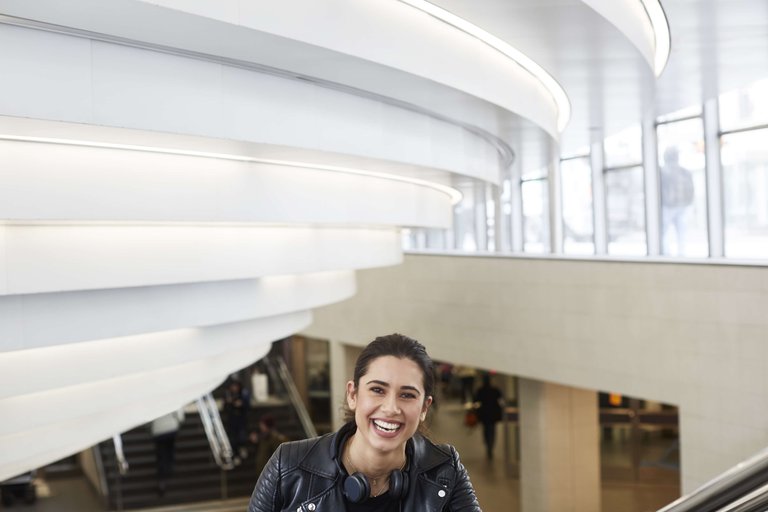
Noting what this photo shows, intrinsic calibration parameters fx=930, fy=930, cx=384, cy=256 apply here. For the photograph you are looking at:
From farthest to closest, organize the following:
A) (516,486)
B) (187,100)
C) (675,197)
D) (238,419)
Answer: (516,486), (238,419), (675,197), (187,100)

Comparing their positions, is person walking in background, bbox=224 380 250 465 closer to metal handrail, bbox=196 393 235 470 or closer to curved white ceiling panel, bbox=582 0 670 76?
metal handrail, bbox=196 393 235 470

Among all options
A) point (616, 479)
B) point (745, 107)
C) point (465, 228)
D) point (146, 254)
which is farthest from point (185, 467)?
point (146, 254)

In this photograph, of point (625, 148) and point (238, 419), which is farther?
point (238, 419)

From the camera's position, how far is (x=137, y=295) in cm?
583

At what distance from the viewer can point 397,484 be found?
8.06 feet

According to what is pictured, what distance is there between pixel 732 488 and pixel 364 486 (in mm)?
910

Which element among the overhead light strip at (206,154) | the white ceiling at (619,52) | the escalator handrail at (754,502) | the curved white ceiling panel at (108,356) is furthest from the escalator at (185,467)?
the escalator handrail at (754,502)

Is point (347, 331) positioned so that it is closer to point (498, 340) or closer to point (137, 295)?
point (498, 340)

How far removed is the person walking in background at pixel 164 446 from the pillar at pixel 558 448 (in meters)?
6.63

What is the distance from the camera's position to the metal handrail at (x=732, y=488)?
2.18m

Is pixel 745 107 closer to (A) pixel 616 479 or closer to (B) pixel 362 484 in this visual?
(A) pixel 616 479

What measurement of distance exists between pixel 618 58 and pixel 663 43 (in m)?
1.80

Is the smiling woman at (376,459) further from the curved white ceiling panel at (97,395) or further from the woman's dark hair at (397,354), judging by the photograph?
the curved white ceiling panel at (97,395)

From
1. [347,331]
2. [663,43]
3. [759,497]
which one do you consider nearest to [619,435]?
[347,331]
